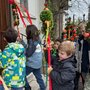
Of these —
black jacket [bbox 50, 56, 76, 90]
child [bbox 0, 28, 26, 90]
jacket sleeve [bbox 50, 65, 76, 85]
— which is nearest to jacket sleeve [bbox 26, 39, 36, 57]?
child [bbox 0, 28, 26, 90]

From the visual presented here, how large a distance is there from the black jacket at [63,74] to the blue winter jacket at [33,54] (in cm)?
69

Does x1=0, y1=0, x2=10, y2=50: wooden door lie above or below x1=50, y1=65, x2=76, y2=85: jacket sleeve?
above

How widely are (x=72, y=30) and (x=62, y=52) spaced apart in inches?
132

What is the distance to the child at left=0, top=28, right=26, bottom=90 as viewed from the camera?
1.70 meters

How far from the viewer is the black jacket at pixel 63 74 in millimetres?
1479

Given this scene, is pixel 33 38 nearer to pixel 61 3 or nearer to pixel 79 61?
pixel 79 61

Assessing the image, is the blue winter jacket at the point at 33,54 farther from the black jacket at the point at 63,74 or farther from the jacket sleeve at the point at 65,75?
the jacket sleeve at the point at 65,75

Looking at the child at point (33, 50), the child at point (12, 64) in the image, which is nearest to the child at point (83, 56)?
the child at point (33, 50)

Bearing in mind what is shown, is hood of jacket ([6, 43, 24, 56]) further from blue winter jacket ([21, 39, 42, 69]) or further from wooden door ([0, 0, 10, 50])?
wooden door ([0, 0, 10, 50])

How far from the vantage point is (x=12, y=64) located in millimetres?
1715

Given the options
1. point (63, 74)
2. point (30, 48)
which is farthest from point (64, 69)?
point (30, 48)

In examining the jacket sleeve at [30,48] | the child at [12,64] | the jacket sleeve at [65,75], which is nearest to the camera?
the jacket sleeve at [65,75]

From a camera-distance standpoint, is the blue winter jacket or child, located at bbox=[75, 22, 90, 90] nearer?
the blue winter jacket

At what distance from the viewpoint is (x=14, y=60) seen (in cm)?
173
